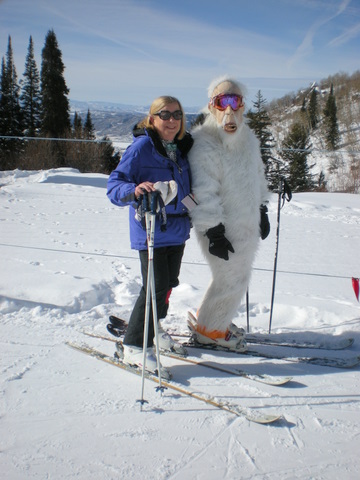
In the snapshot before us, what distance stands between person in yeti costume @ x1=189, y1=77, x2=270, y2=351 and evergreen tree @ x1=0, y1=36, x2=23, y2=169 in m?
27.8

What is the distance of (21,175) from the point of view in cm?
1441

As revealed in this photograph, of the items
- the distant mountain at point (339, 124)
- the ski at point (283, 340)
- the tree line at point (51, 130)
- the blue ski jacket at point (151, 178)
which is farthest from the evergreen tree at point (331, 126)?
the blue ski jacket at point (151, 178)

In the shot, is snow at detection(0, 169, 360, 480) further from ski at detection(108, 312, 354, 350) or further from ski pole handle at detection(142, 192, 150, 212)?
ski pole handle at detection(142, 192, 150, 212)

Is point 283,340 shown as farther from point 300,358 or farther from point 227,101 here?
point 227,101

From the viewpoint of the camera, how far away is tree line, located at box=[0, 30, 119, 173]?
82.7 ft

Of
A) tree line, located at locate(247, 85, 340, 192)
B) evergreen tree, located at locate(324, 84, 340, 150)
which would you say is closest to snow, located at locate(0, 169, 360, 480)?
tree line, located at locate(247, 85, 340, 192)

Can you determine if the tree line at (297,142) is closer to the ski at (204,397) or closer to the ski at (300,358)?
the ski at (300,358)

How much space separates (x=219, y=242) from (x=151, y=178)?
0.63 metres

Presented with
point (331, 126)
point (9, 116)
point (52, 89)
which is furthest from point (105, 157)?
point (331, 126)

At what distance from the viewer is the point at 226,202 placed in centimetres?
282

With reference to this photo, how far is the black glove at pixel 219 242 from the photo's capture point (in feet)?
8.82

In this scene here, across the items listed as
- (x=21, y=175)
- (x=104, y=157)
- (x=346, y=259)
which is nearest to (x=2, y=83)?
(x=104, y=157)

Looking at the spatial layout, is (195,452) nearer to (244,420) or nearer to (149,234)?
(244,420)

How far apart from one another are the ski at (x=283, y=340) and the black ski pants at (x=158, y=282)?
0.49m
